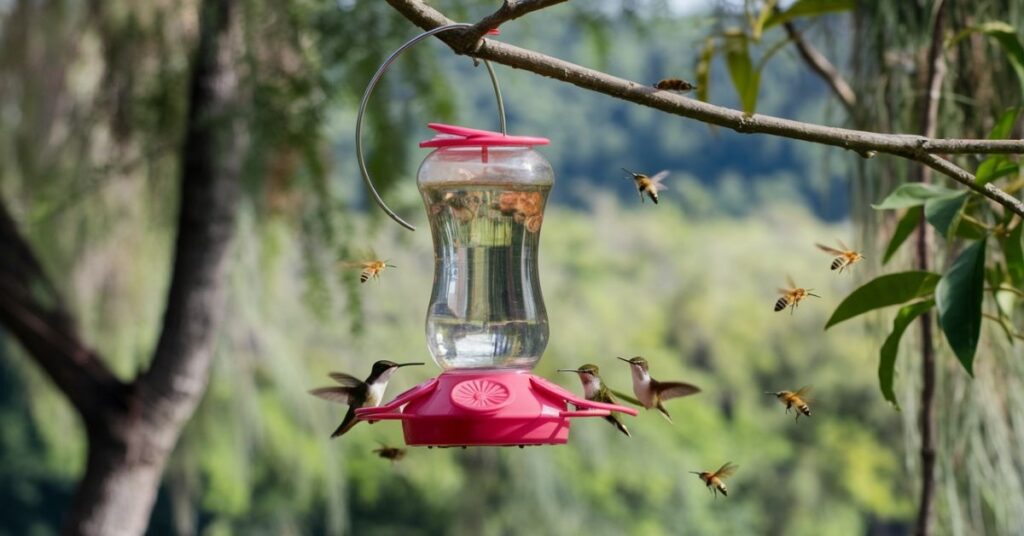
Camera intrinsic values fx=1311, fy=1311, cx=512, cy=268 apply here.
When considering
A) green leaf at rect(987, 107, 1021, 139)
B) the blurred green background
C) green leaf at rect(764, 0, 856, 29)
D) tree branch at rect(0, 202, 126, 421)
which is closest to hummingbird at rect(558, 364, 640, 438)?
green leaf at rect(987, 107, 1021, 139)

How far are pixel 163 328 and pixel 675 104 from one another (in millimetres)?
2076

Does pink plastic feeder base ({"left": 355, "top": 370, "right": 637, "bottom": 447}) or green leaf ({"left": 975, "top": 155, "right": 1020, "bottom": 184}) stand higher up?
green leaf ({"left": 975, "top": 155, "right": 1020, "bottom": 184})

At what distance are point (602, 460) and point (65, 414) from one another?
245 centimetres

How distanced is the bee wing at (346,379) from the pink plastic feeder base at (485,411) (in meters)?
0.20

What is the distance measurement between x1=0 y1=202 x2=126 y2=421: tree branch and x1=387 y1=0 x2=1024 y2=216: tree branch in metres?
2.00

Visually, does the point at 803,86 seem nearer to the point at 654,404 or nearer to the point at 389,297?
the point at 654,404

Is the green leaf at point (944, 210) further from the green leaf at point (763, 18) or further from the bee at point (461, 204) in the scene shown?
the green leaf at point (763, 18)

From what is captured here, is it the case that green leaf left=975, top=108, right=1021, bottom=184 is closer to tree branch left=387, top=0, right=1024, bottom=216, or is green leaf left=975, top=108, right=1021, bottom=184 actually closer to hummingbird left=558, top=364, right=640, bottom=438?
tree branch left=387, top=0, right=1024, bottom=216

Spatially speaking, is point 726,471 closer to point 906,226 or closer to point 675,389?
point 675,389

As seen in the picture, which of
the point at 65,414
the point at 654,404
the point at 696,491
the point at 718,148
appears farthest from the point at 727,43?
the point at 718,148

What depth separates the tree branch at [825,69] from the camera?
1901 millimetres

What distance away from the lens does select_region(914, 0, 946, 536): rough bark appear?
1.54 m

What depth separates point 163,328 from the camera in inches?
107

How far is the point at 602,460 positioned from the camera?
5.79 meters
